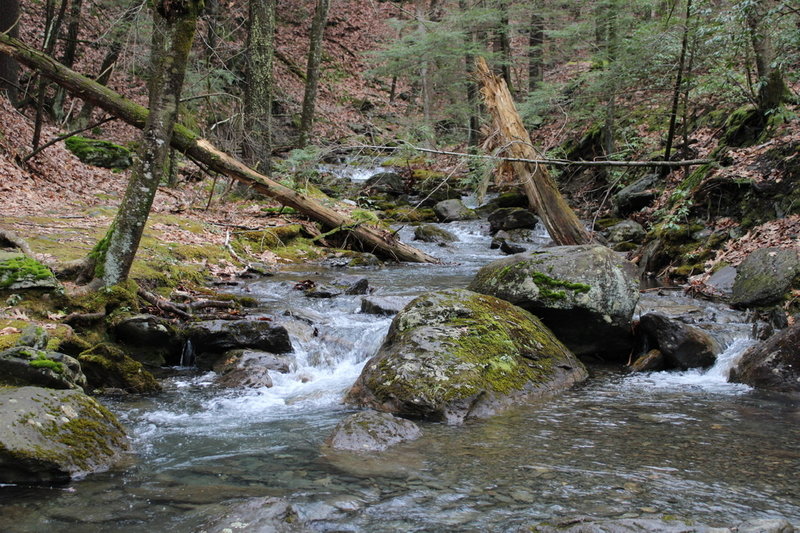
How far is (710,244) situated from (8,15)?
55.3 ft

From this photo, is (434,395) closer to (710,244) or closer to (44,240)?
(44,240)

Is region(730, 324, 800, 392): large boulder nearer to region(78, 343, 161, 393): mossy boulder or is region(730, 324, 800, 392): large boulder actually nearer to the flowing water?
the flowing water

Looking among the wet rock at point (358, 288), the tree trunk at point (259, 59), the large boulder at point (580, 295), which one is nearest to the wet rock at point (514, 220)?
the tree trunk at point (259, 59)

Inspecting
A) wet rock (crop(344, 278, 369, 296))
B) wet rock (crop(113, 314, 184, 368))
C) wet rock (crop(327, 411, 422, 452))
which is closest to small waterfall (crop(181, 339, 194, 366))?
wet rock (crop(113, 314, 184, 368))

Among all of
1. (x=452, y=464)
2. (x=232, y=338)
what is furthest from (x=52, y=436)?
(x=232, y=338)

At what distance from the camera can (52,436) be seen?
3475 millimetres

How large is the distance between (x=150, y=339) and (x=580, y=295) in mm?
4967

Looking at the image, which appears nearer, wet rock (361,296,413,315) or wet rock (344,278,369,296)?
wet rock (361,296,413,315)

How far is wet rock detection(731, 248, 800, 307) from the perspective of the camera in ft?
25.6

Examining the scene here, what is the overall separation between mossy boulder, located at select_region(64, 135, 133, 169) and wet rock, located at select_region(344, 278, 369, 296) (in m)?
10.3

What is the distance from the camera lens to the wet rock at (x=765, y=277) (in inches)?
307

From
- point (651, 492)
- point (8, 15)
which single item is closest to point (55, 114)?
point (8, 15)

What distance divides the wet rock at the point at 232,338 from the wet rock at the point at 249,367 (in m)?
0.13

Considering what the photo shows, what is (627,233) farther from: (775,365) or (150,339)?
(150,339)
